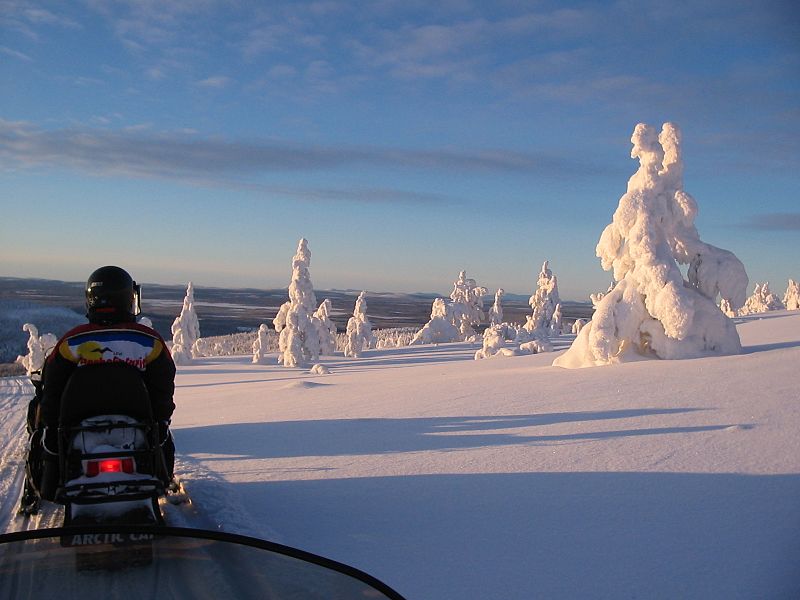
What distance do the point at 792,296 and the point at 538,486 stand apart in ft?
268

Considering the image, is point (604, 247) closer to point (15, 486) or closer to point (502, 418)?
point (502, 418)

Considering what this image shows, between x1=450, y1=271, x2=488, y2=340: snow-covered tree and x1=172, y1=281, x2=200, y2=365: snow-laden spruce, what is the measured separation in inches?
1109

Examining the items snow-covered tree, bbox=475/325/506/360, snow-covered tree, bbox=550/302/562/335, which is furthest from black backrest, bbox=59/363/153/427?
snow-covered tree, bbox=550/302/562/335

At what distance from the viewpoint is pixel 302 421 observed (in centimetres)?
1104

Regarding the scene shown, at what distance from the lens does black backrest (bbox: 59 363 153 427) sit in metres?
4.39

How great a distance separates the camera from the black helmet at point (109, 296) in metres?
4.95

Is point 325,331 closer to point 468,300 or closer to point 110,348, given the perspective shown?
point 468,300

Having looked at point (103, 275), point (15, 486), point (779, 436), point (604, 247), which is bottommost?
point (15, 486)

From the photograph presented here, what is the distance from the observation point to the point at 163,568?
2.27 metres

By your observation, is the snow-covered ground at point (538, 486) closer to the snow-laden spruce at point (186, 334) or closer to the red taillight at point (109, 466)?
the red taillight at point (109, 466)

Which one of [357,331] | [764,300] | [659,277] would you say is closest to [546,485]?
[659,277]

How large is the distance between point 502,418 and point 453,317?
5681 cm

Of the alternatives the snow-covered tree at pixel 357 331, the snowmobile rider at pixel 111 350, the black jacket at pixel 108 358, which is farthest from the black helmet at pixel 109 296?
the snow-covered tree at pixel 357 331

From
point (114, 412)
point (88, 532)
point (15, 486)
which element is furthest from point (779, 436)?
point (15, 486)
